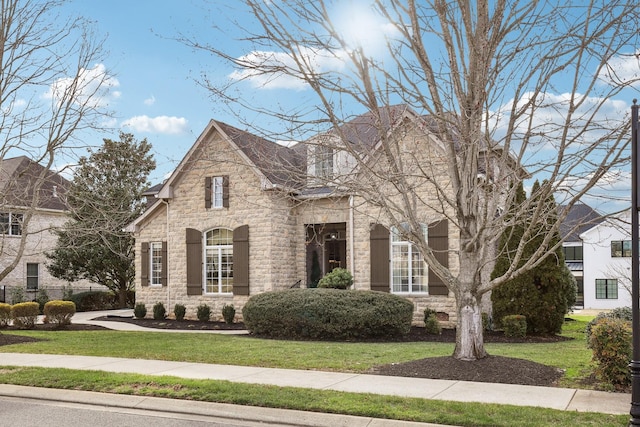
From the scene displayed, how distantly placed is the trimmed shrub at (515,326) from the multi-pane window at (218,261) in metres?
9.55

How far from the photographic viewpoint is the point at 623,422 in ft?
22.5

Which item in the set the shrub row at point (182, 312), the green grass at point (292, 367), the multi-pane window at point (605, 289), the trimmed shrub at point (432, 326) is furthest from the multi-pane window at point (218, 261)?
the multi-pane window at point (605, 289)

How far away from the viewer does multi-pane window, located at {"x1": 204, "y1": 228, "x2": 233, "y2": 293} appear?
893 inches

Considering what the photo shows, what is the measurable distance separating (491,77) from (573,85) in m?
1.17

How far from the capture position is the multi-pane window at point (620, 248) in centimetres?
4794

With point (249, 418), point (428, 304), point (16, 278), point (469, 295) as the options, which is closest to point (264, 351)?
point (469, 295)

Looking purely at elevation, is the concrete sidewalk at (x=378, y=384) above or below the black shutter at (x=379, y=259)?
below

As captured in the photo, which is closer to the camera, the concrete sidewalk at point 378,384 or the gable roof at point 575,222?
the concrete sidewalk at point 378,384

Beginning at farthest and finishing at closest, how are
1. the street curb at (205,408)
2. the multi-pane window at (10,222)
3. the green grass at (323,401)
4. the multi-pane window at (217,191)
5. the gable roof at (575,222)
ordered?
the multi-pane window at (217,191)
the multi-pane window at (10,222)
the gable roof at (575,222)
the street curb at (205,408)
the green grass at (323,401)

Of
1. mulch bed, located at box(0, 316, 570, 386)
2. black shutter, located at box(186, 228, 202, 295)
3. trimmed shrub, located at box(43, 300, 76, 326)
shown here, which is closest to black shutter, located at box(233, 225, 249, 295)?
black shutter, located at box(186, 228, 202, 295)

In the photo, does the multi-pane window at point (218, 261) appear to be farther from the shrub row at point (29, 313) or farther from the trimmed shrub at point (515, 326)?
the trimmed shrub at point (515, 326)

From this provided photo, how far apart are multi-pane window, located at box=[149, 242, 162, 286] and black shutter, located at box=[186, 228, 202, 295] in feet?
6.35

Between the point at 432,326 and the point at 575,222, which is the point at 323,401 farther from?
the point at 432,326

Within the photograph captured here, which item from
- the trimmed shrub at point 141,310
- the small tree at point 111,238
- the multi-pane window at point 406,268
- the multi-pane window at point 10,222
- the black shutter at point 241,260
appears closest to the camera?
the multi-pane window at point 10,222
